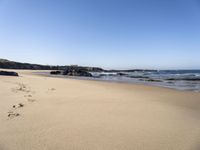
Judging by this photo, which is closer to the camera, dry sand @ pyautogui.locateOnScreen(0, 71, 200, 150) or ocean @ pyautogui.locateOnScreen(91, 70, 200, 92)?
dry sand @ pyautogui.locateOnScreen(0, 71, 200, 150)

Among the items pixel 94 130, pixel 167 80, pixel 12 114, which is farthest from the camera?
pixel 167 80

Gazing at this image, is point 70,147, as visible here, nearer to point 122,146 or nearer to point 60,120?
point 122,146

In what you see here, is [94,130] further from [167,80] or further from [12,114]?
[167,80]

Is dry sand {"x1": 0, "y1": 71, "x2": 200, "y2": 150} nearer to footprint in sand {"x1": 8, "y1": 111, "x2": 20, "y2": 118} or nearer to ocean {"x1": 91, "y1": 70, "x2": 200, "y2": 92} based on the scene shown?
footprint in sand {"x1": 8, "y1": 111, "x2": 20, "y2": 118}

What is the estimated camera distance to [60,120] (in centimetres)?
418

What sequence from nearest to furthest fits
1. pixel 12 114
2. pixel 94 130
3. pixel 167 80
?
1. pixel 94 130
2. pixel 12 114
3. pixel 167 80

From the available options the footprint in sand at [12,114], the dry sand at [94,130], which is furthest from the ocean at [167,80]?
the footprint in sand at [12,114]

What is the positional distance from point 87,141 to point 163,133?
1540 mm

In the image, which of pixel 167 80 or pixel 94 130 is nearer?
pixel 94 130

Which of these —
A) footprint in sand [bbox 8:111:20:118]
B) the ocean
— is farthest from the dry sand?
the ocean

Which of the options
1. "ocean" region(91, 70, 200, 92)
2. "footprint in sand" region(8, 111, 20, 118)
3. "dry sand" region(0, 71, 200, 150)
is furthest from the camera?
"ocean" region(91, 70, 200, 92)

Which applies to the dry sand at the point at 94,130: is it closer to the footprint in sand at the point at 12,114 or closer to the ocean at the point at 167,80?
the footprint in sand at the point at 12,114

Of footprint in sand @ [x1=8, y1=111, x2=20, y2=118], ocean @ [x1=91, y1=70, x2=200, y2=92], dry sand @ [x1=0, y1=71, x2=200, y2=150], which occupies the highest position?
footprint in sand @ [x1=8, y1=111, x2=20, y2=118]

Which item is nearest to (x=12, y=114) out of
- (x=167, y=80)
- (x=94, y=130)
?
(x=94, y=130)
